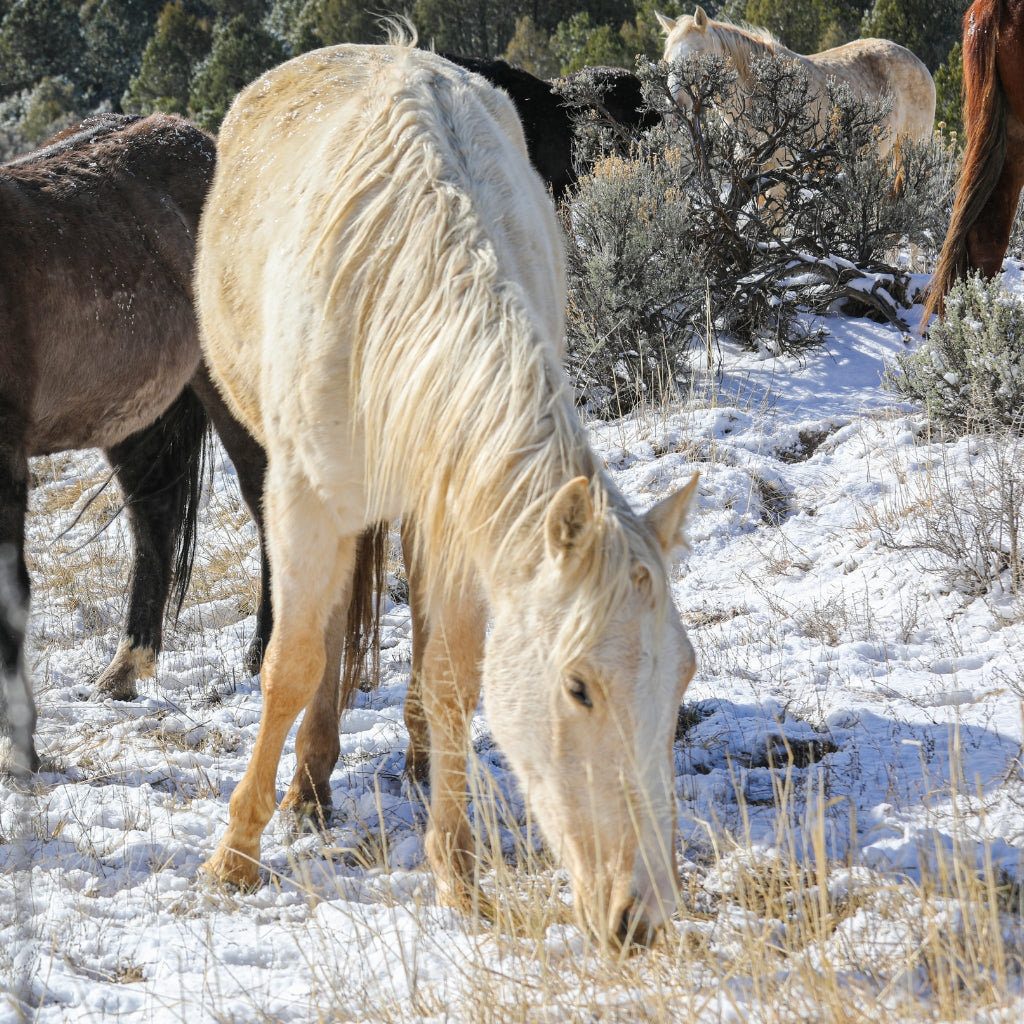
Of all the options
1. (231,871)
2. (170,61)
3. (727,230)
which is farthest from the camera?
(170,61)

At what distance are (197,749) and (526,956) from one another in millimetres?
1970

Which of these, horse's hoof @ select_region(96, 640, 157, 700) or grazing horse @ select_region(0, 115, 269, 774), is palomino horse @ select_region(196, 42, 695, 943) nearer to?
grazing horse @ select_region(0, 115, 269, 774)

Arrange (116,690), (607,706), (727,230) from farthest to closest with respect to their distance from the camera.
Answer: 1. (727,230)
2. (116,690)
3. (607,706)

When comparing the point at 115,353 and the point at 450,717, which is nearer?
the point at 450,717

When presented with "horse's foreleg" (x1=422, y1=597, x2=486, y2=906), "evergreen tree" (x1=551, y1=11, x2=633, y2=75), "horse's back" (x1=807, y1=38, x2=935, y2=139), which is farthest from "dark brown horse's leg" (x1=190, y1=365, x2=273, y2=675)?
"evergreen tree" (x1=551, y1=11, x2=633, y2=75)

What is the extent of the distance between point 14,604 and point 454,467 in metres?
1.96

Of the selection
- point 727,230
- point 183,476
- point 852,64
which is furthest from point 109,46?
Result: point 183,476

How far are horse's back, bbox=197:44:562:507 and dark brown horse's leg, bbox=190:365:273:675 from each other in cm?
104

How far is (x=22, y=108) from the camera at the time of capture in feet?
86.5

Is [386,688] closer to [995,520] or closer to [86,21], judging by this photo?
[995,520]

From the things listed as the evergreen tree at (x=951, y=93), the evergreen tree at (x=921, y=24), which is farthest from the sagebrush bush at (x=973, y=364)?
the evergreen tree at (x=921, y=24)

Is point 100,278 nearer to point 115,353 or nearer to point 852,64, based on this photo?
point 115,353

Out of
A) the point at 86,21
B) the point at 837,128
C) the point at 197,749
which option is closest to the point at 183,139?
the point at 197,749

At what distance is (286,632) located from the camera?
2.73m
